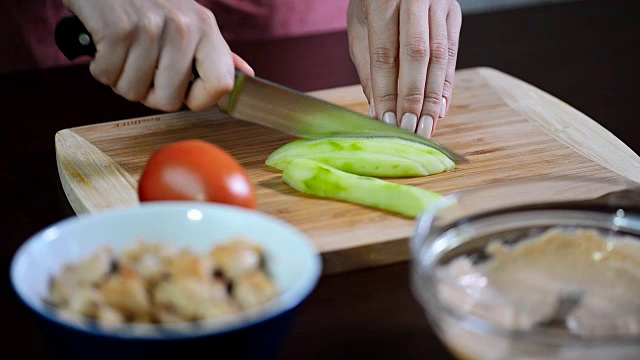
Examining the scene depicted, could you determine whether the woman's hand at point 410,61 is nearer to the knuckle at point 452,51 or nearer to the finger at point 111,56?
the knuckle at point 452,51

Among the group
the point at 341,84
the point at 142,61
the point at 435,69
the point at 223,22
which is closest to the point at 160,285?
the point at 142,61

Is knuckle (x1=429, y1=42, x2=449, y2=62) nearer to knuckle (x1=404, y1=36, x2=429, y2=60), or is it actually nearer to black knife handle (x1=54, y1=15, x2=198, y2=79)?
knuckle (x1=404, y1=36, x2=429, y2=60)

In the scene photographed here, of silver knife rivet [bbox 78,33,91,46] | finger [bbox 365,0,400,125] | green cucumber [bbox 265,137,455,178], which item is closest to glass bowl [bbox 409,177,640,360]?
green cucumber [bbox 265,137,455,178]

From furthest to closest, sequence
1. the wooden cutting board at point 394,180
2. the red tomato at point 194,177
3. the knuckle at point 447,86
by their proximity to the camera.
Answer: the knuckle at point 447,86 → the wooden cutting board at point 394,180 → the red tomato at point 194,177

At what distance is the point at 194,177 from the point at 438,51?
0.82 metres

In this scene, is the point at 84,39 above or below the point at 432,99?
above

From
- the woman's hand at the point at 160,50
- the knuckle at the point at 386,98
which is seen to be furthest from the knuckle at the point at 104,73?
the knuckle at the point at 386,98

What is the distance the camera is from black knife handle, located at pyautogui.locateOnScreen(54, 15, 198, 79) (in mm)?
1811

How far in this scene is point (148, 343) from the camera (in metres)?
1.04

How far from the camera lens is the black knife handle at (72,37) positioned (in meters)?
1.81

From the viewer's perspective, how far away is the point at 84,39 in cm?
182

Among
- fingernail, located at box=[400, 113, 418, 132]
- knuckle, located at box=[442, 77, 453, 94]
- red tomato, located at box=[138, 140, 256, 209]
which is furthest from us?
knuckle, located at box=[442, 77, 453, 94]

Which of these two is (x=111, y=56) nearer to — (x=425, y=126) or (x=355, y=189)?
(x=355, y=189)

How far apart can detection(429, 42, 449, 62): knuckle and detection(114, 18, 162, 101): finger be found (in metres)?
0.62
